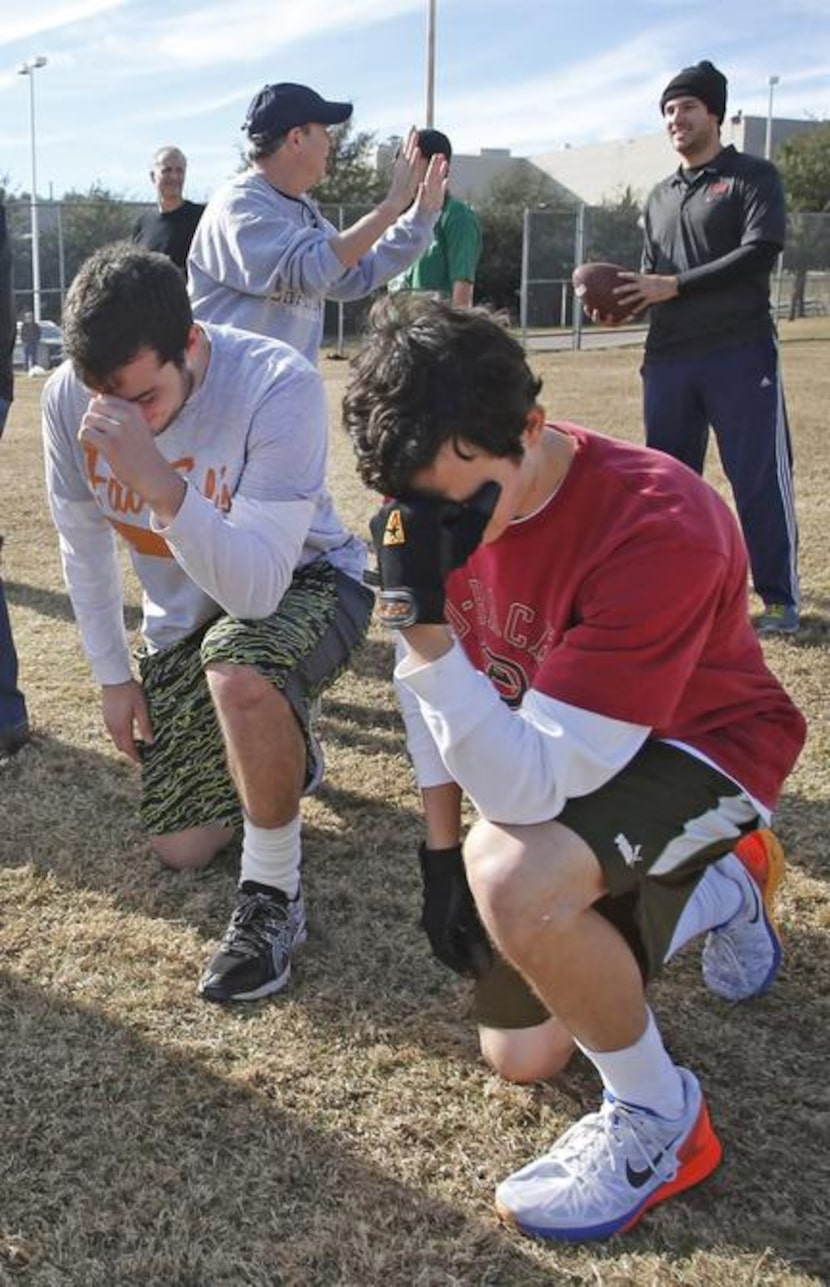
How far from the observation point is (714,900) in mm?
2340

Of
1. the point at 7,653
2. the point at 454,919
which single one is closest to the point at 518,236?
the point at 7,653

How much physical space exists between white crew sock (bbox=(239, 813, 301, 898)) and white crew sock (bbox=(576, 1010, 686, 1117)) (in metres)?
0.88

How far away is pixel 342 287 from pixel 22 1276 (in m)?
3.20

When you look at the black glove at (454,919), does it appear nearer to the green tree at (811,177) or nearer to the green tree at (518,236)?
the green tree at (518,236)

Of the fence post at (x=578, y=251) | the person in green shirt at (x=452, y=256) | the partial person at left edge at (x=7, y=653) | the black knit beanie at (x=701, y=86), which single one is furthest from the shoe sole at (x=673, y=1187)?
the fence post at (x=578, y=251)

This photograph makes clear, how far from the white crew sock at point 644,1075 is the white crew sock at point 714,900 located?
248 millimetres

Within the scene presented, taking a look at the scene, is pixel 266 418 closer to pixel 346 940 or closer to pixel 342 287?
pixel 346 940

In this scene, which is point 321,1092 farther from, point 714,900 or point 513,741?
point 513,741

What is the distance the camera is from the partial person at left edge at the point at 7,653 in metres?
3.72

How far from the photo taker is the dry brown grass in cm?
188

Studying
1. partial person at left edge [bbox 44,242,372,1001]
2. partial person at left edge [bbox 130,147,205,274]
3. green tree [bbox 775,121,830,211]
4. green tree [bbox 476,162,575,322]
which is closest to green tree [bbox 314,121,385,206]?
green tree [bbox 476,162,575,322]

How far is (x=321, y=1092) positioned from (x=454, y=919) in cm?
38

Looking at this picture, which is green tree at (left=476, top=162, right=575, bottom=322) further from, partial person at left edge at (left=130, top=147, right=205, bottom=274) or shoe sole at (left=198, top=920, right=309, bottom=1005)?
shoe sole at (left=198, top=920, right=309, bottom=1005)

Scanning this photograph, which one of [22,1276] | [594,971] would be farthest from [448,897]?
[22,1276]
